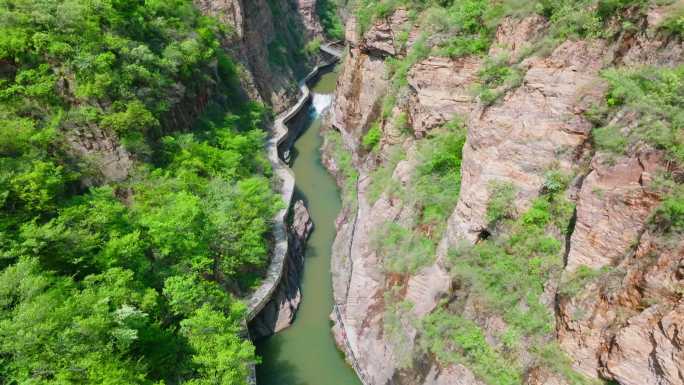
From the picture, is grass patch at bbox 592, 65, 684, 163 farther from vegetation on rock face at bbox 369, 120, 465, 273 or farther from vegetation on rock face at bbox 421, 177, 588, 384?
vegetation on rock face at bbox 369, 120, 465, 273

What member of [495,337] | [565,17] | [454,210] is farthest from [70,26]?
[495,337]

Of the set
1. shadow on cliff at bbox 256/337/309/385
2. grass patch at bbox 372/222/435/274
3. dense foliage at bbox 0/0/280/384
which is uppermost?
dense foliage at bbox 0/0/280/384

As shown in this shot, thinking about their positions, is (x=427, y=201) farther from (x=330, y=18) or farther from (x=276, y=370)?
(x=330, y=18)

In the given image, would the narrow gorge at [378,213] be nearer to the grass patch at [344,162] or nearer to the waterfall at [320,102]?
the grass patch at [344,162]

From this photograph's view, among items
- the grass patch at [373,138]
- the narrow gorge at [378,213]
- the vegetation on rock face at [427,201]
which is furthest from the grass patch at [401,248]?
the grass patch at [373,138]

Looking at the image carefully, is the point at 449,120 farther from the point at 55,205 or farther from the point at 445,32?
the point at 55,205

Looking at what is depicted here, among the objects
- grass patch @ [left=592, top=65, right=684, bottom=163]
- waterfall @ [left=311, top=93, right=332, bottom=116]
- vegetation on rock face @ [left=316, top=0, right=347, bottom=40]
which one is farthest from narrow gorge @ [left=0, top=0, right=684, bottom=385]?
vegetation on rock face @ [left=316, top=0, right=347, bottom=40]

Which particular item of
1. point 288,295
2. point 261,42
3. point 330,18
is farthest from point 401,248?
point 330,18
